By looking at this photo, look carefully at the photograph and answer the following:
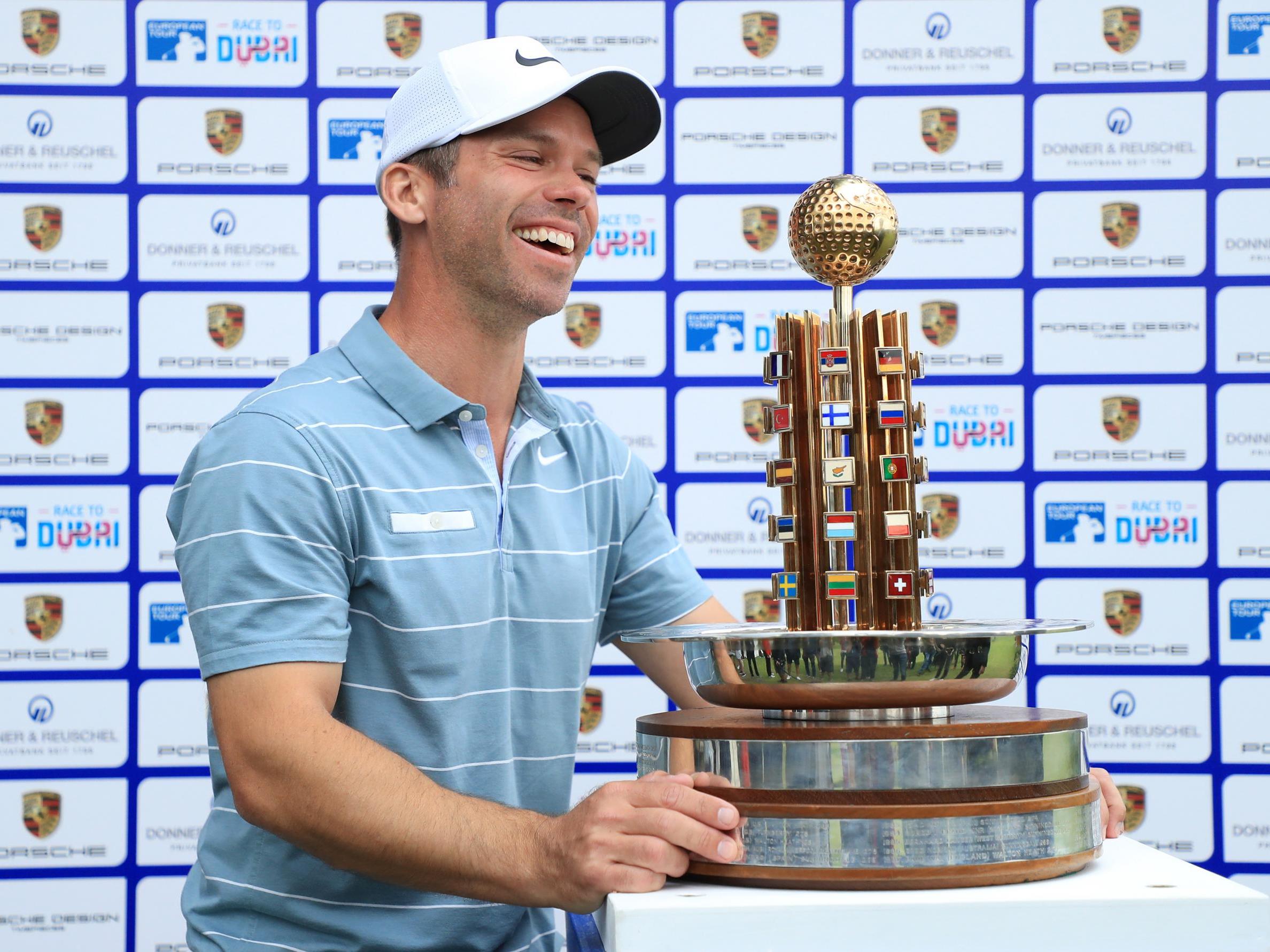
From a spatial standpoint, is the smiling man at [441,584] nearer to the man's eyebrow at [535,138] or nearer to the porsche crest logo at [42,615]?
the man's eyebrow at [535,138]

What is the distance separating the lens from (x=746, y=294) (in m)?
2.37

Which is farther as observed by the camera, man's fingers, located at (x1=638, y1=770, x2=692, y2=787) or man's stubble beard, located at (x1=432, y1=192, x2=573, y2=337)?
Result: man's stubble beard, located at (x1=432, y1=192, x2=573, y2=337)

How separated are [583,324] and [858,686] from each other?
1.67 m

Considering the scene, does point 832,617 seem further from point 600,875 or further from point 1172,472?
point 1172,472

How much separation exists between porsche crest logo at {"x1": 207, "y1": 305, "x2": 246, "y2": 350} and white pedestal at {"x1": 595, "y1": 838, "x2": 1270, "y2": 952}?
1.90 meters

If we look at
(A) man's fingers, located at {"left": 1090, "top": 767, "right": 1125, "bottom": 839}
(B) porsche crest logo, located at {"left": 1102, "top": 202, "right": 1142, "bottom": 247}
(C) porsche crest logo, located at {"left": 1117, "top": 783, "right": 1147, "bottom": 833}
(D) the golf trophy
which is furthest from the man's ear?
(C) porsche crest logo, located at {"left": 1117, "top": 783, "right": 1147, "bottom": 833}

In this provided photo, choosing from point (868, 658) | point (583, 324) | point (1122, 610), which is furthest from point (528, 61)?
point (1122, 610)

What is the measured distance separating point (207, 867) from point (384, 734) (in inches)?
9.1

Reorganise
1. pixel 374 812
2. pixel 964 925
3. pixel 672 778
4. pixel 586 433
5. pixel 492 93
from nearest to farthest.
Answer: pixel 964 925 < pixel 672 778 < pixel 374 812 < pixel 492 93 < pixel 586 433

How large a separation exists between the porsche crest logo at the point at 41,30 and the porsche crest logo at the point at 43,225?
0.30 meters

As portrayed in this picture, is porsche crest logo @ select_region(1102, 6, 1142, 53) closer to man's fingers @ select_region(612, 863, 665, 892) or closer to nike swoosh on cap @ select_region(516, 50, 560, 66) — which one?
nike swoosh on cap @ select_region(516, 50, 560, 66)

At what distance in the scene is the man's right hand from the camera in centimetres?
76

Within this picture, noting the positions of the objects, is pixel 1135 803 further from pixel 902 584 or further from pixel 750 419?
pixel 902 584

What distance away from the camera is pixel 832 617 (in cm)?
87
